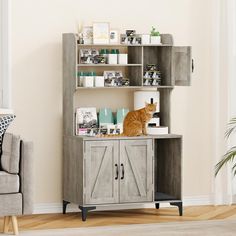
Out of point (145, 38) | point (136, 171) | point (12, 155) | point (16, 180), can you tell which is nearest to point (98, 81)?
point (145, 38)

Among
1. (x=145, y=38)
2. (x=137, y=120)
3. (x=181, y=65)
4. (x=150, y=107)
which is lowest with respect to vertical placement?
(x=137, y=120)

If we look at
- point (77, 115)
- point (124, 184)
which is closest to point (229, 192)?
point (124, 184)

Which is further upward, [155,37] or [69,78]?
[155,37]

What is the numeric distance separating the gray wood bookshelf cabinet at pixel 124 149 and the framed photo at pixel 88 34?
0.37ft

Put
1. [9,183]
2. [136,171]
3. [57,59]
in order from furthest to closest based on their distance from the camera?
[57,59], [136,171], [9,183]

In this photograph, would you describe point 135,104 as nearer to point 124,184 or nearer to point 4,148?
point 124,184

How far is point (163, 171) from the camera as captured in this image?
6398 millimetres

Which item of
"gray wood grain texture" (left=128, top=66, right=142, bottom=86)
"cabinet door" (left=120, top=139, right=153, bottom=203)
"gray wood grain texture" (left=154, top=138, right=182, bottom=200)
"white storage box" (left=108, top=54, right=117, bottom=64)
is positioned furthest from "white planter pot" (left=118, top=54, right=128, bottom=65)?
"gray wood grain texture" (left=154, top=138, right=182, bottom=200)

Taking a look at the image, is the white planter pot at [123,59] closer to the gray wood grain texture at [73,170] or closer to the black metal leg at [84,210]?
the gray wood grain texture at [73,170]

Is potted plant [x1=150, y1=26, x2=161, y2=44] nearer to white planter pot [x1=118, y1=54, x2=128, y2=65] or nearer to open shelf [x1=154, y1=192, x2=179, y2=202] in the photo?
white planter pot [x1=118, y1=54, x2=128, y2=65]

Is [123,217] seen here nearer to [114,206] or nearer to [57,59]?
[114,206]

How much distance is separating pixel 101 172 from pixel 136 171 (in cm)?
31

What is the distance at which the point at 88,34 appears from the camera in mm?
6023

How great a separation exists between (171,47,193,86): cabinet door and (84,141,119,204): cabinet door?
32.9 inches
